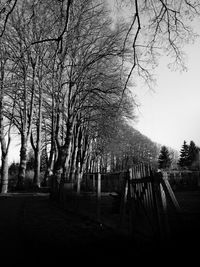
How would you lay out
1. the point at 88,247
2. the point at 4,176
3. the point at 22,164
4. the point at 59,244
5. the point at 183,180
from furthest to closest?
the point at 183,180
the point at 22,164
the point at 4,176
the point at 59,244
the point at 88,247

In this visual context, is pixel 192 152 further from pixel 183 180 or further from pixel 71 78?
pixel 71 78

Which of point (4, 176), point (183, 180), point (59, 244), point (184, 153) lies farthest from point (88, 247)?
point (184, 153)

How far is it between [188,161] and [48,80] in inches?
2353

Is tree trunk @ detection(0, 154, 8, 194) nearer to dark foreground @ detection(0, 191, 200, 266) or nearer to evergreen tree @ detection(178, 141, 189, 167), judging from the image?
dark foreground @ detection(0, 191, 200, 266)

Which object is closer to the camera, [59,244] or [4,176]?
[59,244]

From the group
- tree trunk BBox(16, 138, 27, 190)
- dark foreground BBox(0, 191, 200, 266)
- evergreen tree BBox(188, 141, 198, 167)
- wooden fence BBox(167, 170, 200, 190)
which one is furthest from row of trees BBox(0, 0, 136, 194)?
evergreen tree BBox(188, 141, 198, 167)

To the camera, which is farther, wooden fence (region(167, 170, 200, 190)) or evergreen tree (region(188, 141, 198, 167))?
evergreen tree (region(188, 141, 198, 167))

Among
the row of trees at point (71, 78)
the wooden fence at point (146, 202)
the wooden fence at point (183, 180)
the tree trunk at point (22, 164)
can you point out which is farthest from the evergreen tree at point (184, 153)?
→ the wooden fence at point (146, 202)

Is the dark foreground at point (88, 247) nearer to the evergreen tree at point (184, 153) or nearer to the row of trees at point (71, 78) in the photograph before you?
the row of trees at point (71, 78)

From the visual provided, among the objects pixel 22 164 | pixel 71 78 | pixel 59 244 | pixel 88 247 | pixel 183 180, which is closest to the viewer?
pixel 88 247

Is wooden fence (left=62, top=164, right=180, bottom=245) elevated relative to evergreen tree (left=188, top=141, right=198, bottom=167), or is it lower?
lower

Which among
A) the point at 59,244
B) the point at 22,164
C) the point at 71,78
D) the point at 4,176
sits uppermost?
the point at 71,78

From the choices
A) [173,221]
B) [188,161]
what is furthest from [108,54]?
[188,161]

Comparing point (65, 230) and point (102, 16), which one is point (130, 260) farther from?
point (102, 16)
